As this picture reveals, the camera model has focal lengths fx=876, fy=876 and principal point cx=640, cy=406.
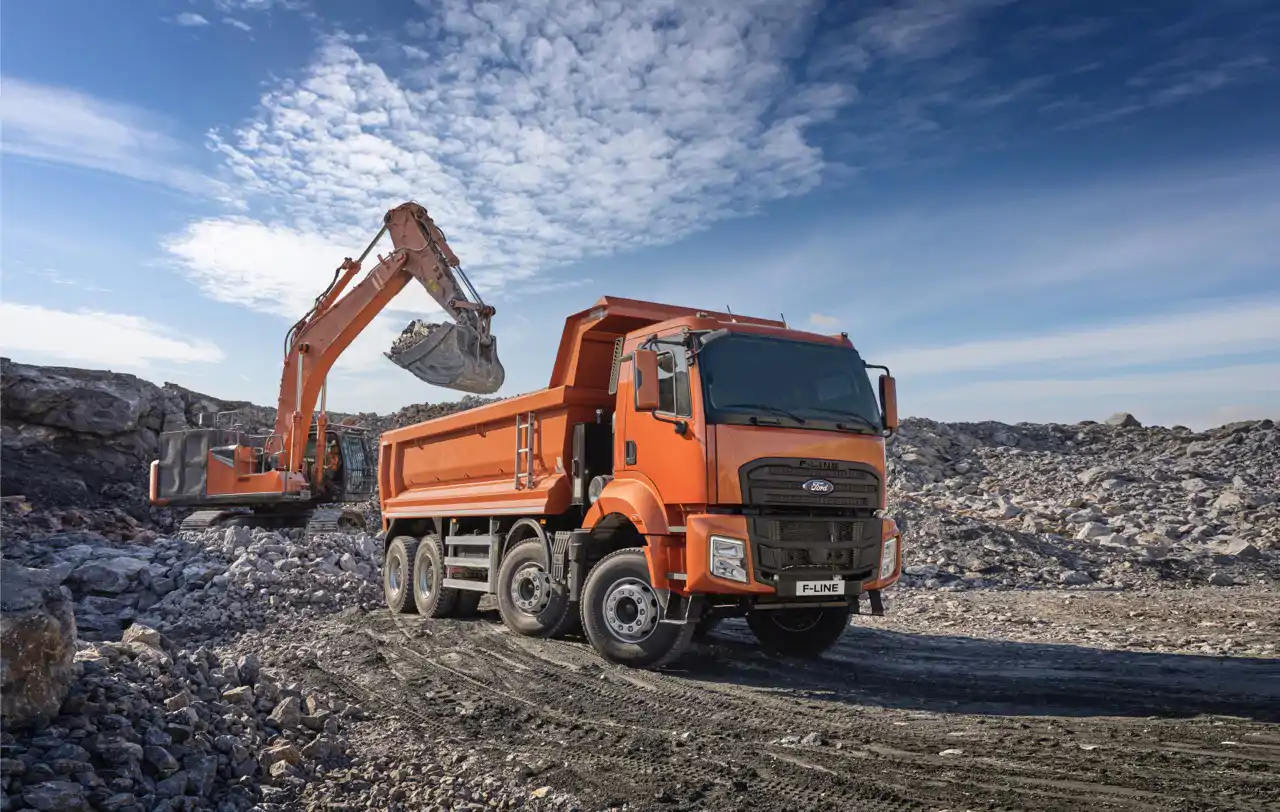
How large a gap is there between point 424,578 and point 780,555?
5931 mm

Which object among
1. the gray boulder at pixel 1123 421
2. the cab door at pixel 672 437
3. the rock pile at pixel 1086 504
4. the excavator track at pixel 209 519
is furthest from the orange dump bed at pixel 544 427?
the gray boulder at pixel 1123 421

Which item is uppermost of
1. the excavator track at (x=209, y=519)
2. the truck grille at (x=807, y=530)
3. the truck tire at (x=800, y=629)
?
the excavator track at (x=209, y=519)

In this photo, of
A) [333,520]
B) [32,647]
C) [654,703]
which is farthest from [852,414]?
[333,520]

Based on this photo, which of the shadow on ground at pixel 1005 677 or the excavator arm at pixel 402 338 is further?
the excavator arm at pixel 402 338

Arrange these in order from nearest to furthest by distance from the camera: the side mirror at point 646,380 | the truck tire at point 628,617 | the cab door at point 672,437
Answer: the cab door at point 672,437 → the side mirror at point 646,380 → the truck tire at point 628,617

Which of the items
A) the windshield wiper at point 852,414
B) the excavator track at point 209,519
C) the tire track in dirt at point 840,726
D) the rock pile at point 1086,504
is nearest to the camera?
the tire track in dirt at point 840,726

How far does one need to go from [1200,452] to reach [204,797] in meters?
27.3

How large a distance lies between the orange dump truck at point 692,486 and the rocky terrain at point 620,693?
49cm

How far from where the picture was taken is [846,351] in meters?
8.20

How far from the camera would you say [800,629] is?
27.9 feet

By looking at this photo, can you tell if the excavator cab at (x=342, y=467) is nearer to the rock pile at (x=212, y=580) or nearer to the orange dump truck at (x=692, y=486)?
the rock pile at (x=212, y=580)

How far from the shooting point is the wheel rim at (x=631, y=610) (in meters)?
7.50

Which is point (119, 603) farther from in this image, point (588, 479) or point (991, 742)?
point (991, 742)

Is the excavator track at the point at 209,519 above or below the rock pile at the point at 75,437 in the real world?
below
